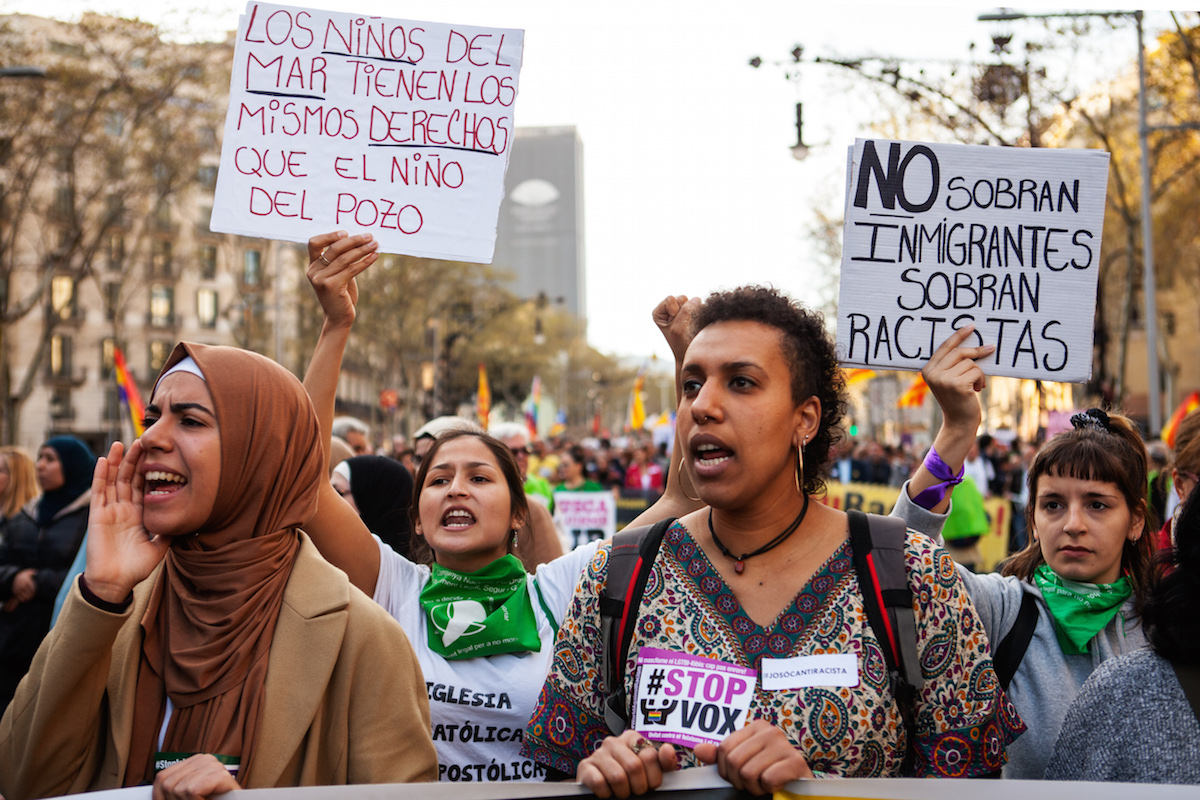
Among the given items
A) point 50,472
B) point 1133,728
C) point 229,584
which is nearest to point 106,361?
point 50,472

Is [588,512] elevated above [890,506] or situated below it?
below

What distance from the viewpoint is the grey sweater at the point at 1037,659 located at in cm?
279

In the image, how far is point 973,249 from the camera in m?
→ 3.08

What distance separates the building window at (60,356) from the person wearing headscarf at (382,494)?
175 feet

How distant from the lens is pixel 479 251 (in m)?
3.49

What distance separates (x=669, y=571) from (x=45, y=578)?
13.8 ft

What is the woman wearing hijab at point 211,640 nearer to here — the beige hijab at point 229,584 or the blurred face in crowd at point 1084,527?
the beige hijab at point 229,584

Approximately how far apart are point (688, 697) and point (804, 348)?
814mm

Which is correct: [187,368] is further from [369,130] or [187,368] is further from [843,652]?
[843,652]

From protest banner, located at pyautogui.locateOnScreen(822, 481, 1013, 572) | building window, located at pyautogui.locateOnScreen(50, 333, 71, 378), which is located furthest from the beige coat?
building window, located at pyautogui.locateOnScreen(50, 333, 71, 378)

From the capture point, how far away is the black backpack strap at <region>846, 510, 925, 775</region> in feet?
7.03

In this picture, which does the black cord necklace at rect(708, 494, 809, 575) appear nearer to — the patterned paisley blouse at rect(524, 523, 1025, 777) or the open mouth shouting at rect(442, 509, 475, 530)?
the patterned paisley blouse at rect(524, 523, 1025, 777)

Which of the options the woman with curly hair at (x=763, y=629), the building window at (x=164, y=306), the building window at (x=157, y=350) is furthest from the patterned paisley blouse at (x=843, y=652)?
the building window at (x=164, y=306)

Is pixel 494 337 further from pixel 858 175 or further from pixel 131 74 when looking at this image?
pixel 858 175
